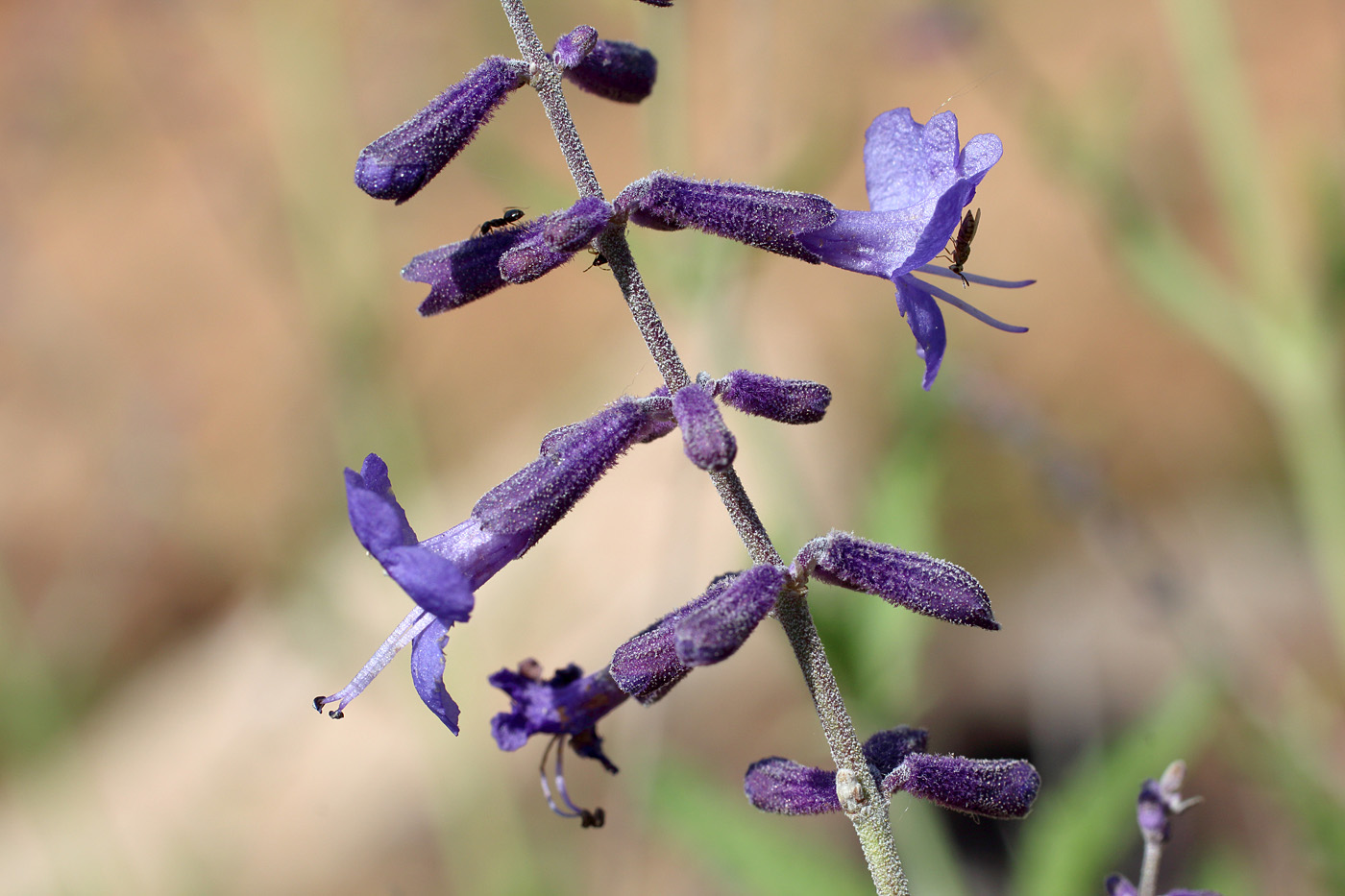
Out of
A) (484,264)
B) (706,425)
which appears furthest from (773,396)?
(484,264)

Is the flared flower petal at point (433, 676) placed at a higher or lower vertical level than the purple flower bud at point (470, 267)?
lower

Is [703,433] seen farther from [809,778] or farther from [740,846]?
[740,846]

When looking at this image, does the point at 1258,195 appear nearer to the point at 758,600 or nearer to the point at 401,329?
the point at 758,600

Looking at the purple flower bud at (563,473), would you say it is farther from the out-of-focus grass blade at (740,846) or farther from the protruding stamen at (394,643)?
the out-of-focus grass blade at (740,846)

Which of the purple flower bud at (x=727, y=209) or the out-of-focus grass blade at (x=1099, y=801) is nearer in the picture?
the purple flower bud at (x=727, y=209)

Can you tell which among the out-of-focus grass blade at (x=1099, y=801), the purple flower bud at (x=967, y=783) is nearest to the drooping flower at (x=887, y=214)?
the purple flower bud at (x=967, y=783)

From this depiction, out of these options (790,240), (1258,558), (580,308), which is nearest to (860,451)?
(1258,558)

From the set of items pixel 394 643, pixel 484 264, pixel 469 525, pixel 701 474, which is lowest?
pixel 394 643
